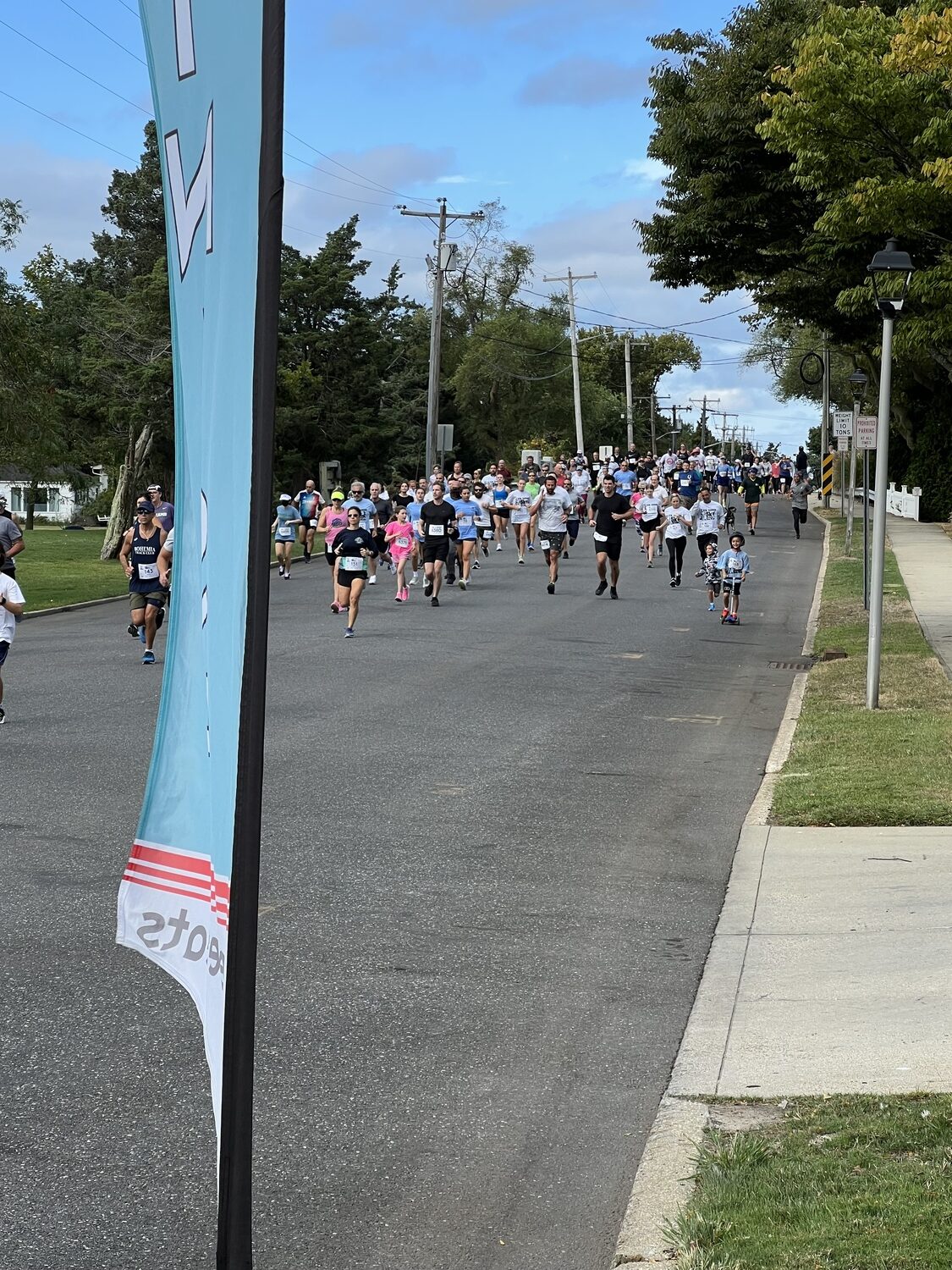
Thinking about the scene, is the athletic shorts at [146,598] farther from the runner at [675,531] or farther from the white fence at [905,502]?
the white fence at [905,502]

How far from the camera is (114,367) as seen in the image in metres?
46.6

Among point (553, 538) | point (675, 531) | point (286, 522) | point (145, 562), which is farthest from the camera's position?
point (286, 522)

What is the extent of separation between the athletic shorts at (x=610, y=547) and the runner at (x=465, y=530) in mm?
2636

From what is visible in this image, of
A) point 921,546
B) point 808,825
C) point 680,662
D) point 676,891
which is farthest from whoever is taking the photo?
point 921,546

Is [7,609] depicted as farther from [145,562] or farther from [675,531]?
[675,531]

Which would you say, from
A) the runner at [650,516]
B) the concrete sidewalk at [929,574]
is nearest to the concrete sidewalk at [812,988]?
the concrete sidewalk at [929,574]

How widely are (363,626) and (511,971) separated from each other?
1577 cm

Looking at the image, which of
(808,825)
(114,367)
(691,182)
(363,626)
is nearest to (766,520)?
(114,367)

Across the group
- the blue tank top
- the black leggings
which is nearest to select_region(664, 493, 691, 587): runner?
the black leggings

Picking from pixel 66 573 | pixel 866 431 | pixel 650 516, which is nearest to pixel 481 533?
pixel 650 516

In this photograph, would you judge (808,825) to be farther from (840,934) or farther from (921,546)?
(921,546)

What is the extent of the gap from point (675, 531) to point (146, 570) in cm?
1189

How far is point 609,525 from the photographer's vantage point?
26.0 metres

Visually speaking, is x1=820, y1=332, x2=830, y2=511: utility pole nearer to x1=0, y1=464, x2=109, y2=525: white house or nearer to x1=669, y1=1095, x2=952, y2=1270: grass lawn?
x1=0, y1=464, x2=109, y2=525: white house
